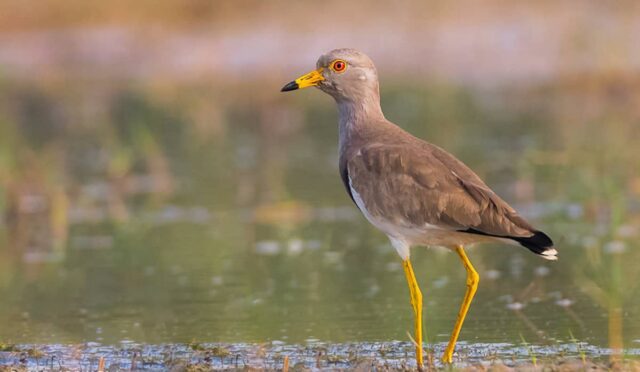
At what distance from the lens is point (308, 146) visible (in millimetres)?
16000

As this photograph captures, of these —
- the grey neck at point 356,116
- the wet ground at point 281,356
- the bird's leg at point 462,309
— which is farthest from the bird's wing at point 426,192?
the wet ground at point 281,356

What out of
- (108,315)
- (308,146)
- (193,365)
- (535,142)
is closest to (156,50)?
(308,146)

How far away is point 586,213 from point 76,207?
14.5ft

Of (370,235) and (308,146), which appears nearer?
(370,235)

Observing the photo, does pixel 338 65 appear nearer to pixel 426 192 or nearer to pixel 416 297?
pixel 426 192

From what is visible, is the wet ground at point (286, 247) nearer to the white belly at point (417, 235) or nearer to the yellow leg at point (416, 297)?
the yellow leg at point (416, 297)

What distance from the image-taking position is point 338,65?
7750 mm

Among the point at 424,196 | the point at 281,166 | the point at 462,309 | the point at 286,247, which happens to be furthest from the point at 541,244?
the point at 281,166

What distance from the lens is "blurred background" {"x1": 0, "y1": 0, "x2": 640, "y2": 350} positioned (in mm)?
8477

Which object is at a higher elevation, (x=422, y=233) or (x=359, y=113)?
(x=359, y=113)

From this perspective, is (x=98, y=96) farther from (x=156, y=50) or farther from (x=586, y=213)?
(x=586, y=213)

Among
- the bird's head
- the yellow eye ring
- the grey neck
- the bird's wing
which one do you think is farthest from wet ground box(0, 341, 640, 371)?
the yellow eye ring

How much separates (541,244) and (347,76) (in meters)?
1.74

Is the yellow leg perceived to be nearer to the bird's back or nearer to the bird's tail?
the bird's back
